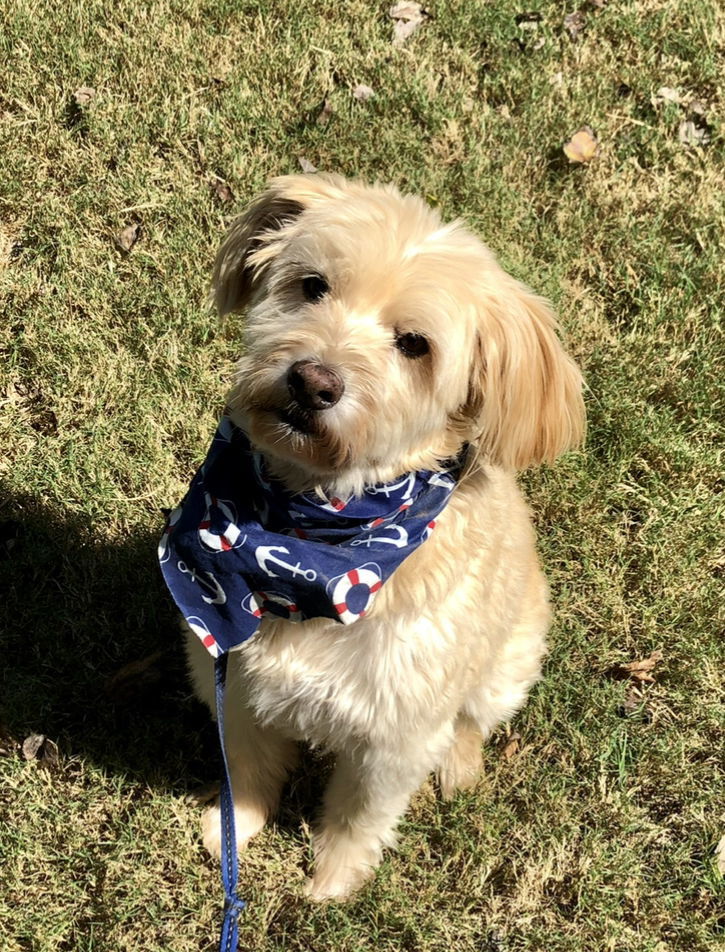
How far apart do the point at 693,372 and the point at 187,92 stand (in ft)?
9.82

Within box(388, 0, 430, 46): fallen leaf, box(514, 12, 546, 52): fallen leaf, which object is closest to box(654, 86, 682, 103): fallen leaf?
box(514, 12, 546, 52): fallen leaf

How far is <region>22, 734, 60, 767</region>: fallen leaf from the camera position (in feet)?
11.7

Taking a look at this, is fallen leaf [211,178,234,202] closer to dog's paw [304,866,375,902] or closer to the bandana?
the bandana

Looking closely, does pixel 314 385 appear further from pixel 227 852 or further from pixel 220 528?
pixel 227 852

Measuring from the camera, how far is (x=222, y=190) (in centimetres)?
472

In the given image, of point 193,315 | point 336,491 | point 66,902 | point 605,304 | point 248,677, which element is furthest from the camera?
point 605,304

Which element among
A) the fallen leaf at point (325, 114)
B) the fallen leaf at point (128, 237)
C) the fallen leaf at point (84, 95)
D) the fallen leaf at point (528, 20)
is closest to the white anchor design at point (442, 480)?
the fallen leaf at point (128, 237)

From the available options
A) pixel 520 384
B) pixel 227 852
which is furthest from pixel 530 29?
pixel 227 852

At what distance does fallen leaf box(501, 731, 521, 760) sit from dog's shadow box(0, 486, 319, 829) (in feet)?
2.56

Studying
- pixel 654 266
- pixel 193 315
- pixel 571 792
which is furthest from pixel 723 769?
pixel 193 315

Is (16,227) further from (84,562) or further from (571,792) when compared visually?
(571,792)

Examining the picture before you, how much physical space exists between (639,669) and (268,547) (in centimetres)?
210

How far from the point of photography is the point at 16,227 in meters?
4.55

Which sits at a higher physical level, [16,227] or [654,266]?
Answer: [654,266]
